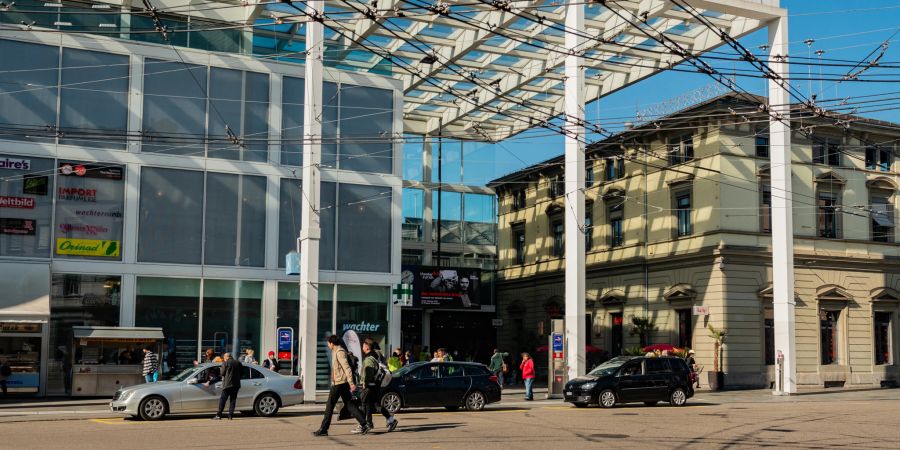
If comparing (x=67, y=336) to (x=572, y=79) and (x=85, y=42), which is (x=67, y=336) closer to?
(x=85, y=42)

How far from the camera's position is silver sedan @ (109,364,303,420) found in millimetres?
21453

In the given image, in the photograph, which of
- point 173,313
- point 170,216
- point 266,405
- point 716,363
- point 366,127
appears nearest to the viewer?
point 266,405

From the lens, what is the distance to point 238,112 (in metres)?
34.4

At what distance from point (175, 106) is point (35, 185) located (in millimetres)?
5400

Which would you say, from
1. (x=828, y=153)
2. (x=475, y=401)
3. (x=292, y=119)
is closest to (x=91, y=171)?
(x=292, y=119)

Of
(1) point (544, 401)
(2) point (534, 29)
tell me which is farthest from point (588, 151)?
(1) point (544, 401)

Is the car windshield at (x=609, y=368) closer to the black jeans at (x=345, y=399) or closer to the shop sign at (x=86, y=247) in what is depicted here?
the black jeans at (x=345, y=399)

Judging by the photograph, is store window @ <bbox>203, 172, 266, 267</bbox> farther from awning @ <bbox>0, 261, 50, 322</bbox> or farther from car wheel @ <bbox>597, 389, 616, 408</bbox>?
car wheel @ <bbox>597, 389, 616, 408</bbox>

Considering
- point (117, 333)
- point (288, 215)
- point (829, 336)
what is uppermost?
point (288, 215)

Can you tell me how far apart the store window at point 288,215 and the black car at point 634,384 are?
494 inches

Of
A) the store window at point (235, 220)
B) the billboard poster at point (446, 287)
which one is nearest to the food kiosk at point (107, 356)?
the store window at point (235, 220)

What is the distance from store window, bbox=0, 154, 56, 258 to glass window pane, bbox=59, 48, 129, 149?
4.56 feet

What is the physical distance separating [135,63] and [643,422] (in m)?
21.9

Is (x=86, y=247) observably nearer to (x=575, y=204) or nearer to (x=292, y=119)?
(x=292, y=119)
